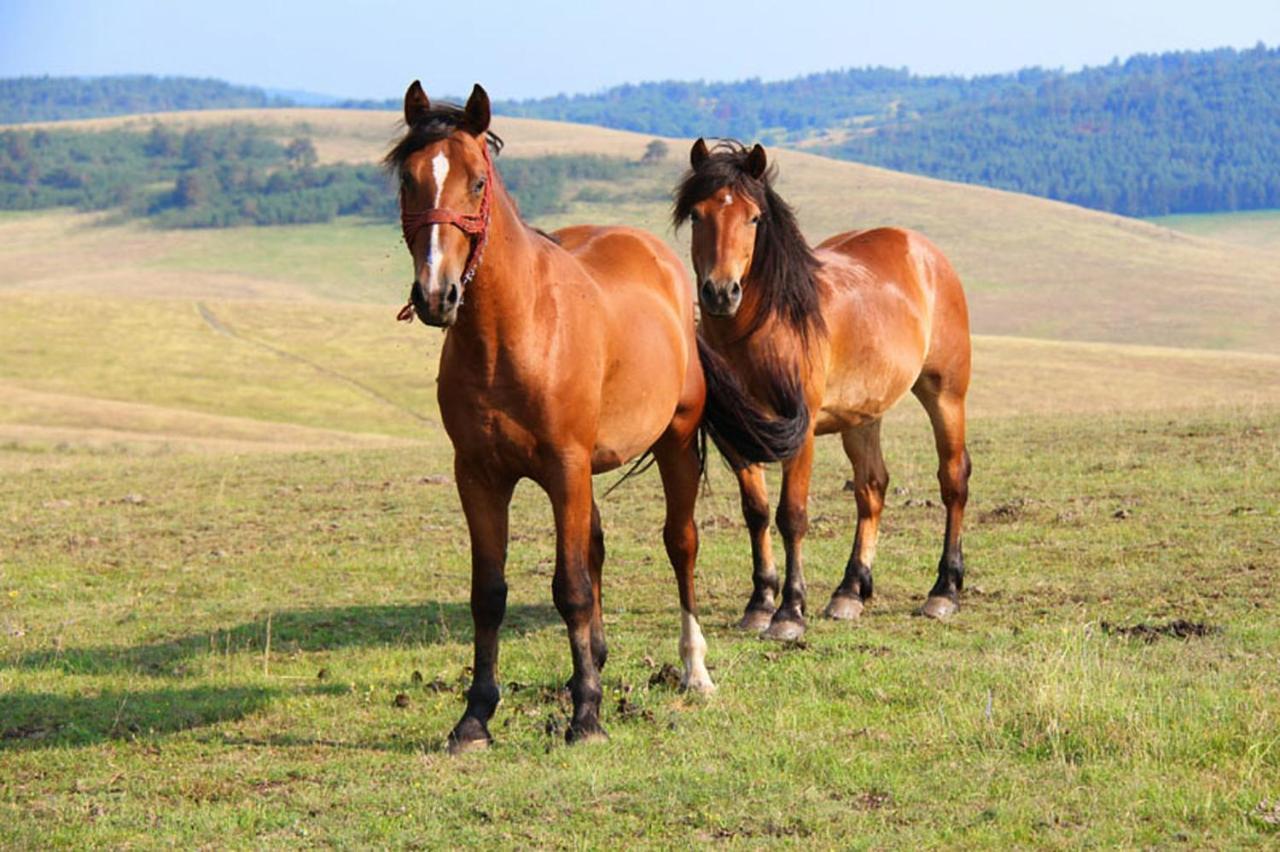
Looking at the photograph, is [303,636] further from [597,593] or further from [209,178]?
[209,178]

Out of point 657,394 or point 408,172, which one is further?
point 657,394

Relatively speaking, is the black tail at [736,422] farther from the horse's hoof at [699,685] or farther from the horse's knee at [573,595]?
the horse's knee at [573,595]

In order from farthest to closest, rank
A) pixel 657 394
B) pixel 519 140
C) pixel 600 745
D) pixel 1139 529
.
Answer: pixel 519 140 → pixel 1139 529 → pixel 657 394 → pixel 600 745

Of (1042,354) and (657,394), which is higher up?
(657,394)

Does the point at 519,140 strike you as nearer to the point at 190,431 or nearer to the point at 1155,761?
the point at 190,431

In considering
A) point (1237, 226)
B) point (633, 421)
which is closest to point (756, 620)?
point (633, 421)

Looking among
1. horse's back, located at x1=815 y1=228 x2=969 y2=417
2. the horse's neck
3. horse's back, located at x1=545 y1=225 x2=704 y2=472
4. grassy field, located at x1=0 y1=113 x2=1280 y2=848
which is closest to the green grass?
grassy field, located at x1=0 y1=113 x2=1280 y2=848

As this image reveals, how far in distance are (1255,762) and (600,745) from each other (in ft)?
8.87

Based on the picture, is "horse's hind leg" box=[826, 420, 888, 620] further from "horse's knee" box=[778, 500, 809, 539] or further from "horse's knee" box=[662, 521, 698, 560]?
"horse's knee" box=[662, 521, 698, 560]

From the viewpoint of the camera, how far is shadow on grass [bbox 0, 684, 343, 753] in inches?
278

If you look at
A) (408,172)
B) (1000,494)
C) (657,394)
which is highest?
(408,172)

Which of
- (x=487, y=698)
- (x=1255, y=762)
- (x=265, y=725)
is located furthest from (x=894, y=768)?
(x=265, y=725)

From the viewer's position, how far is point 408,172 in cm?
585

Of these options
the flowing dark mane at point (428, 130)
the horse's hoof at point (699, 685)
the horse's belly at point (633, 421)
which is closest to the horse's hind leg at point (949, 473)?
the horse's hoof at point (699, 685)
